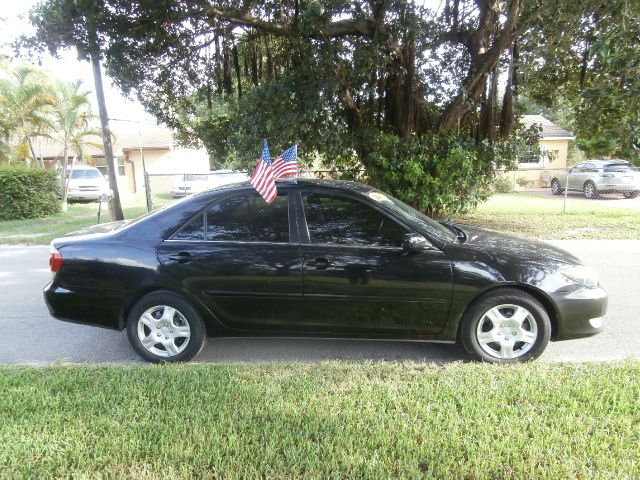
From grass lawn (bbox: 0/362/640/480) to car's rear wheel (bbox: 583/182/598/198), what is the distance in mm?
17659

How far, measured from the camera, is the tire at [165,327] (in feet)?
12.6

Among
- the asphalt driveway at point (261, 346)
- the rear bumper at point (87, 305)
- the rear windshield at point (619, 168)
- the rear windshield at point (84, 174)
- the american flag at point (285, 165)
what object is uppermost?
the rear windshield at point (84, 174)

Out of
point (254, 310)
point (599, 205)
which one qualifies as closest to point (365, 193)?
point (254, 310)

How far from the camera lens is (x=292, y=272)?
3744 millimetres

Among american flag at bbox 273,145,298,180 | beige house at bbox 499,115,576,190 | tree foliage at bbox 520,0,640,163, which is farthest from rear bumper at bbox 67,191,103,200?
beige house at bbox 499,115,576,190

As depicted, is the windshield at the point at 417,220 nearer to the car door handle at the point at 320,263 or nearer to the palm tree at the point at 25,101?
the car door handle at the point at 320,263

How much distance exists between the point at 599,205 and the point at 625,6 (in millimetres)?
11493

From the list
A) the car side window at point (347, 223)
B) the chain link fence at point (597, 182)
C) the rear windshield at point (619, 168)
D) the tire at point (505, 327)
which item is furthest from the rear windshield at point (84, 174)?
the rear windshield at point (619, 168)

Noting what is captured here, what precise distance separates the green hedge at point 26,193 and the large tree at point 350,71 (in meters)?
6.16

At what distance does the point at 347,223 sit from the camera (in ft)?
12.7

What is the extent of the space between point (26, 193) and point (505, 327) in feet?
50.2

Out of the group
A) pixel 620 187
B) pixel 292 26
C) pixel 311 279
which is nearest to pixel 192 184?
pixel 292 26

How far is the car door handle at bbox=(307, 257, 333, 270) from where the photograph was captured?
12.2ft

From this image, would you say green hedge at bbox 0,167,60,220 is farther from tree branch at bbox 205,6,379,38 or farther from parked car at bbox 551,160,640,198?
parked car at bbox 551,160,640,198
